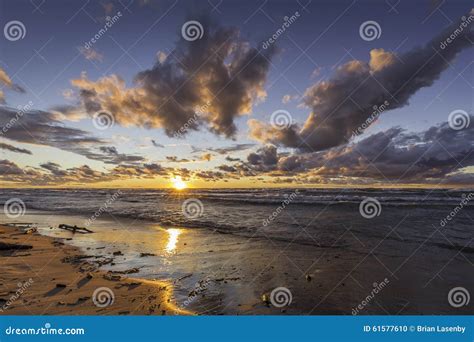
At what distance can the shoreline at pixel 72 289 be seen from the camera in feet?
21.0

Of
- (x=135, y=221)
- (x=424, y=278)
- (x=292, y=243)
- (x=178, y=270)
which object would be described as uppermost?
(x=135, y=221)

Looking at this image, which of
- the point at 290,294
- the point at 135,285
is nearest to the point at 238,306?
the point at 290,294

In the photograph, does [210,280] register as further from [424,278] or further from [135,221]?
[135,221]

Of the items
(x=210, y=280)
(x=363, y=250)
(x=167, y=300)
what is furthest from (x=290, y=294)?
(x=363, y=250)

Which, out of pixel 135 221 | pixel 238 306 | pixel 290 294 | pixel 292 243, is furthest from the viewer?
pixel 135 221

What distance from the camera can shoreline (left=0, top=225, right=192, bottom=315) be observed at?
639 cm

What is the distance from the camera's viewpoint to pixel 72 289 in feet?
24.0

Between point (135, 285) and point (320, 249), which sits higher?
point (320, 249)

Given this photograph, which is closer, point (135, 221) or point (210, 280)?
point (210, 280)

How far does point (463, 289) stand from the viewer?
785 centimetres

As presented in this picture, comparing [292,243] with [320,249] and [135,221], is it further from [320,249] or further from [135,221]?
[135,221]

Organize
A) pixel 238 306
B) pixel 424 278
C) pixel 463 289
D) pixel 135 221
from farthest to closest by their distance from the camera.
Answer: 1. pixel 135 221
2. pixel 424 278
3. pixel 463 289
4. pixel 238 306

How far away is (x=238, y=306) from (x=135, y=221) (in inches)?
514

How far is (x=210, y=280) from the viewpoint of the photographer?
8.05m
